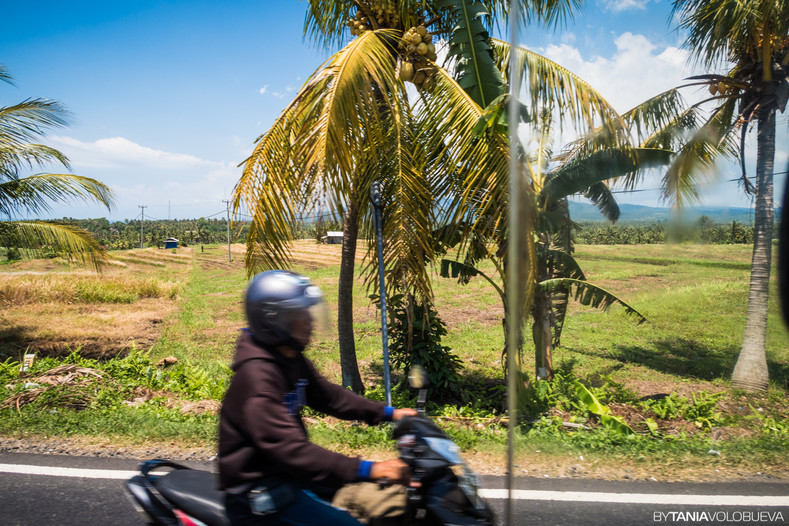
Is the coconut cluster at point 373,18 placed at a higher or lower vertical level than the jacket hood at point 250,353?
higher

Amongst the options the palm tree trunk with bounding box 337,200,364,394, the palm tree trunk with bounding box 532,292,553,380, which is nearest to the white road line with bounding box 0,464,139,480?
the palm tree trunk with bounding box 337,200,364,394

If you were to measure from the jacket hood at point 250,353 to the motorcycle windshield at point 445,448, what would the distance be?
67 centimetres

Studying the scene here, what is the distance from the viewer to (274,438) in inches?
65.9

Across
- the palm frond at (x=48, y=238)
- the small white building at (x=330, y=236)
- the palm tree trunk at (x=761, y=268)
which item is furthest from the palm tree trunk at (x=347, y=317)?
the palm tree trunk at (x=761, y=268)

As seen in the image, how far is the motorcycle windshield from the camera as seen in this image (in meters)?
1.71

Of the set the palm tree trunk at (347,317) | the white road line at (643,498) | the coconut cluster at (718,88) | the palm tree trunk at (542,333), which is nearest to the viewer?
the white road line at (643,498)

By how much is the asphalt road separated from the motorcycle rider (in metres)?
1.62

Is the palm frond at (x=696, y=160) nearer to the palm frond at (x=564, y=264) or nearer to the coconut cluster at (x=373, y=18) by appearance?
the palm frond at (x=564, y=264)

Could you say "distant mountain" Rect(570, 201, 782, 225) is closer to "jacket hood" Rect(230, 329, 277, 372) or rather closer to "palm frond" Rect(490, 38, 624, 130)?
"palm frond" Rect(490, 38, 624, 130)

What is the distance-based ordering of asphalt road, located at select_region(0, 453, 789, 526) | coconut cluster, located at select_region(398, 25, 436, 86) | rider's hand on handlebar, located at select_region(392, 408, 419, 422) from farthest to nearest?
coconut cluster, located at select_region(398, 25, 436, 86)
asphalt road, located at select_region(0, 453, 789, 526)
rider's hand on handlebar, located at select_region(392, 408, 419, 422)

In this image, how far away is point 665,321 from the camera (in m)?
13.3

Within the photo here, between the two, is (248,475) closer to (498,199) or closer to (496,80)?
(498,199)

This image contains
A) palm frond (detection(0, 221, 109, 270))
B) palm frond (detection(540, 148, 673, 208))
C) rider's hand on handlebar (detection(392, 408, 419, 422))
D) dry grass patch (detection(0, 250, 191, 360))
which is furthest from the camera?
dry grass patch (detection(0, 250, 191, 360))

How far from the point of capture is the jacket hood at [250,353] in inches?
71.2
